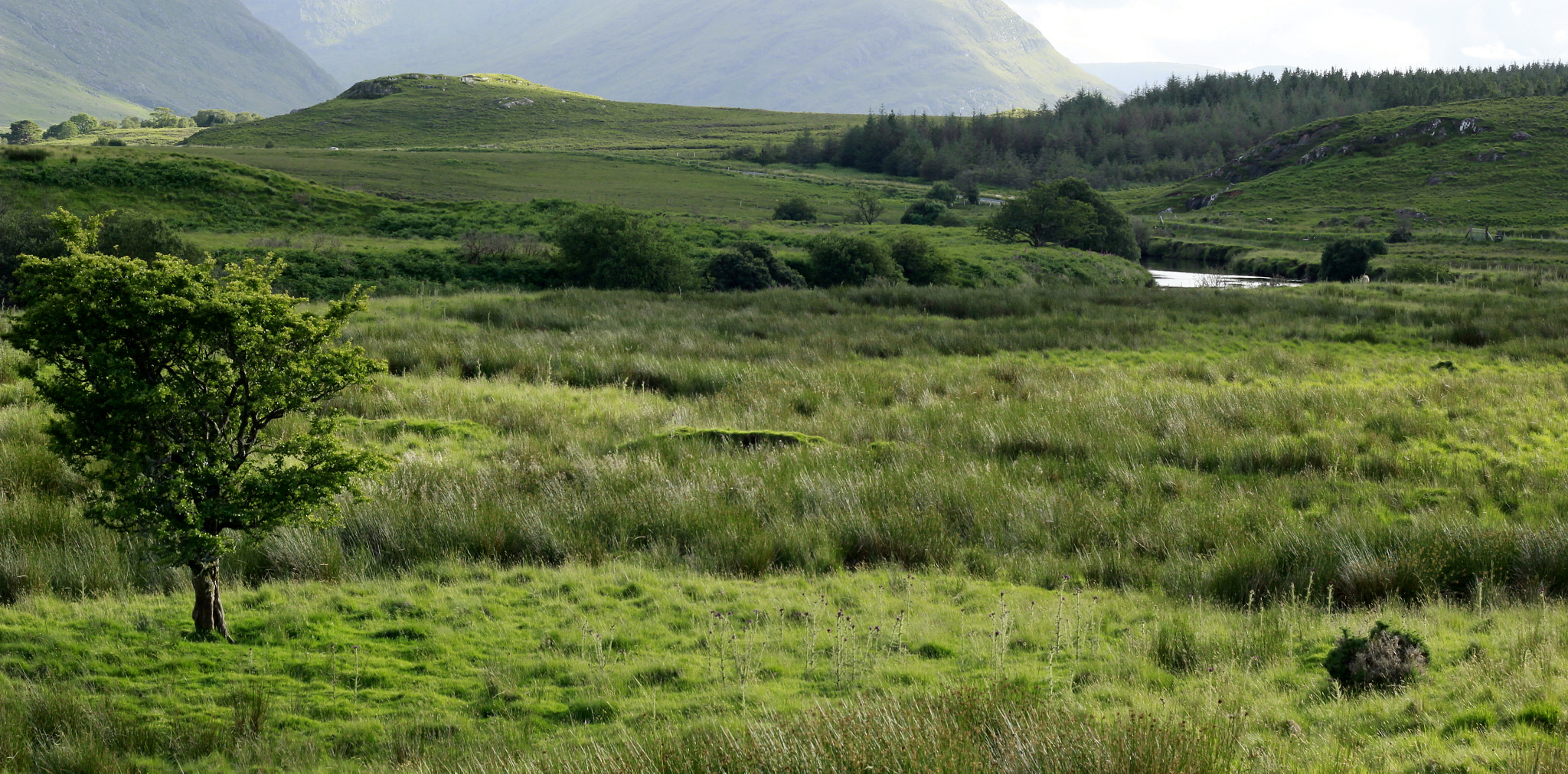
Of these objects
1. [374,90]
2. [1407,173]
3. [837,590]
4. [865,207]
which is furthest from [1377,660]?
[374,90]

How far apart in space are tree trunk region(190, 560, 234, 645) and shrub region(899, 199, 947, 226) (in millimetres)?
68564

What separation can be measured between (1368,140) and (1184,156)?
1592 inches

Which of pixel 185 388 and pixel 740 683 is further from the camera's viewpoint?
pixel 740 683

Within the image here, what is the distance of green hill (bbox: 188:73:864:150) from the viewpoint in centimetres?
13112

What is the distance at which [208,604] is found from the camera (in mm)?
5895

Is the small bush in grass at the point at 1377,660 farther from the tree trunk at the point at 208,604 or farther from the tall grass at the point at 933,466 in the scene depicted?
the tree trunk at the point at 208,604

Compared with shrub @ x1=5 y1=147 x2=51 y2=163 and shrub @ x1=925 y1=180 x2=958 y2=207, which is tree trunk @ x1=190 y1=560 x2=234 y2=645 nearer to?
shrub @ x1=5 y1=147 x2=51 y2=163

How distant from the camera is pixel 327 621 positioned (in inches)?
253

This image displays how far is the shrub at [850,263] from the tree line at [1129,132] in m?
80.4

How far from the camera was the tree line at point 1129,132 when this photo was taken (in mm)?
135125

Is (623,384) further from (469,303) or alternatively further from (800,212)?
(800,212)

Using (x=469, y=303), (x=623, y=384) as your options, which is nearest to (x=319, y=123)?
(x=469, y=303)

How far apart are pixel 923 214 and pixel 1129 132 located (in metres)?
113

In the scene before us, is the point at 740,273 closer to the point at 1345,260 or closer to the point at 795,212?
the point at 795,212
